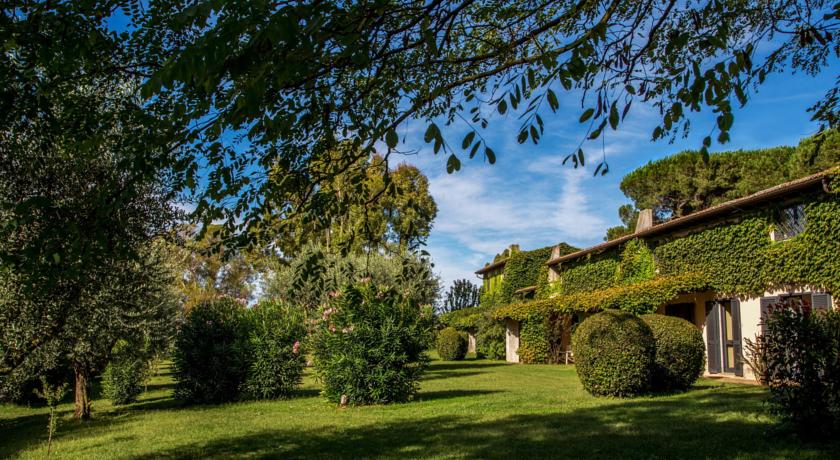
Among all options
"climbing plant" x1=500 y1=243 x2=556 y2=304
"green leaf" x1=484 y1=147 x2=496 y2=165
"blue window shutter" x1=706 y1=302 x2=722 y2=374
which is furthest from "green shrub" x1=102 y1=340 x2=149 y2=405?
"climbing plant" x1=500 y1=243 x2=556 y2=304

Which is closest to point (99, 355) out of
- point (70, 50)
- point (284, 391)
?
point (284, 391)

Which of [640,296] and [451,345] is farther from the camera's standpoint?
[451,345]

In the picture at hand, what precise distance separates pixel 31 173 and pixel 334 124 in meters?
5.08

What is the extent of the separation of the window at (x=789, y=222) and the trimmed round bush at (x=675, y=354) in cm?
544

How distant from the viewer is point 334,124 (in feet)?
19.0

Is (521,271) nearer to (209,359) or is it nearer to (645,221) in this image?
(645,221)

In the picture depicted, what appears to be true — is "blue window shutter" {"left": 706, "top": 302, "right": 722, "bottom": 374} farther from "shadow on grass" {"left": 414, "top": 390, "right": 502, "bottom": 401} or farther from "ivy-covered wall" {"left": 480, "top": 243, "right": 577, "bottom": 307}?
"ivy-covered wall" {"left": 480, "top": 243, "right": 577, "bottom": 307}

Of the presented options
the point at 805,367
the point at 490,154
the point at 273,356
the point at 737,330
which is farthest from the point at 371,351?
the point at 737,330

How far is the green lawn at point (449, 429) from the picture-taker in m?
8.46

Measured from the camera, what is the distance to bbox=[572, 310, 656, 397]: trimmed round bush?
43.9 ft

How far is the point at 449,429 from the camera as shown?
10.5 metres

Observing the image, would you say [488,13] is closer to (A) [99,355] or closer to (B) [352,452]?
(B) [352,452]

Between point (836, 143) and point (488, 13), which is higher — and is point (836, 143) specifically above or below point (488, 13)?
above

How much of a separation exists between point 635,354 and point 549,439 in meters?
5.07
